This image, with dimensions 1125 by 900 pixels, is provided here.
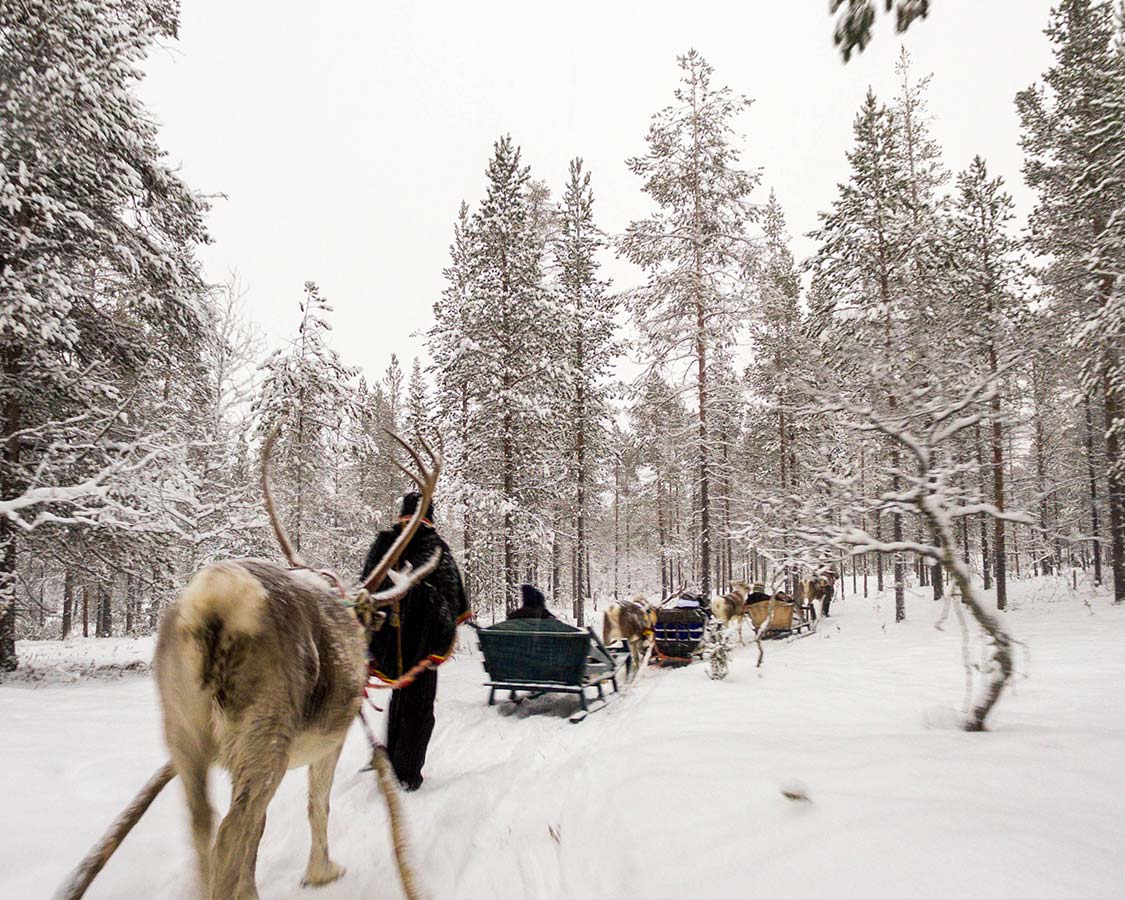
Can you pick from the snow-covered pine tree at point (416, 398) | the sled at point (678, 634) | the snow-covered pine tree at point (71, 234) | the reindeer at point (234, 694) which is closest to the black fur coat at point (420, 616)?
the reindeer at point (234, 694)

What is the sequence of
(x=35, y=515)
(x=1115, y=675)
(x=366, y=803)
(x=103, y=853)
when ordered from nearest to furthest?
1. (x=103, y=853)
2. (x=366, y=803)
3. (x=1115, y=675)
4. (x=35, y=515)

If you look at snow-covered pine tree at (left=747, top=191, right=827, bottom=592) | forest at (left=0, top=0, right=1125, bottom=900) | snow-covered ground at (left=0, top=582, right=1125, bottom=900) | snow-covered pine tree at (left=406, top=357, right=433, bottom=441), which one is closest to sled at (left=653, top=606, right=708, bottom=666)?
forest at (left=0, top=0, right=1125, bottom=900)

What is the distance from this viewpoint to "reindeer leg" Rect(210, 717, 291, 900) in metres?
1.72

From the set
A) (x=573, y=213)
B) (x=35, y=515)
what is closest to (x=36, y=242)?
(x=35, y=515)

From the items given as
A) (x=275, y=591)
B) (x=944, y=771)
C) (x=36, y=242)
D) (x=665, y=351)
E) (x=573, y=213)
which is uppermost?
(x=573, y=213)

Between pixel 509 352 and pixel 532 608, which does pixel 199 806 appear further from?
pixel 509 352

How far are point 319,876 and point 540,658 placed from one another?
428cm

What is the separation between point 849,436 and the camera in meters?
5.87

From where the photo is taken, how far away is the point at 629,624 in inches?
415

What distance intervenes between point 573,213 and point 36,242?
17205 mm

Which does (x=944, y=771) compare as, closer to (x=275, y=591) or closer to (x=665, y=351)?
(x=275, y=591)

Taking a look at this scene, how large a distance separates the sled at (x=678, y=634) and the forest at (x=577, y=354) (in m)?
1.91

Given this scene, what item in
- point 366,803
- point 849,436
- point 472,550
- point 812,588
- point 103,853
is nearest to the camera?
point 103,853

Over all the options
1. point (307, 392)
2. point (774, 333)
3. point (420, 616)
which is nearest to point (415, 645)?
point (420, 616)
